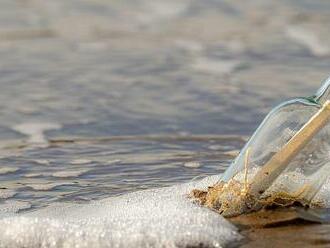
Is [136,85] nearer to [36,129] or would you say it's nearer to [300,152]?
[36,129]

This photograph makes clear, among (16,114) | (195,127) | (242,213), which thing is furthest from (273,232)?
(16,114)

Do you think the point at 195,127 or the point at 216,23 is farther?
the point at 216,23

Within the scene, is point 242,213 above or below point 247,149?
below

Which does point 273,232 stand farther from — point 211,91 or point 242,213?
point 211,91

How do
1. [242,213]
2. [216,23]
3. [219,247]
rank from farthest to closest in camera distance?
[216,23]
[242,213]
[219,247]

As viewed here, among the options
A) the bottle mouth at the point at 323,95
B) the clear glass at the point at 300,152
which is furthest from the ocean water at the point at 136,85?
the bottle mouth at the point at 323,95
